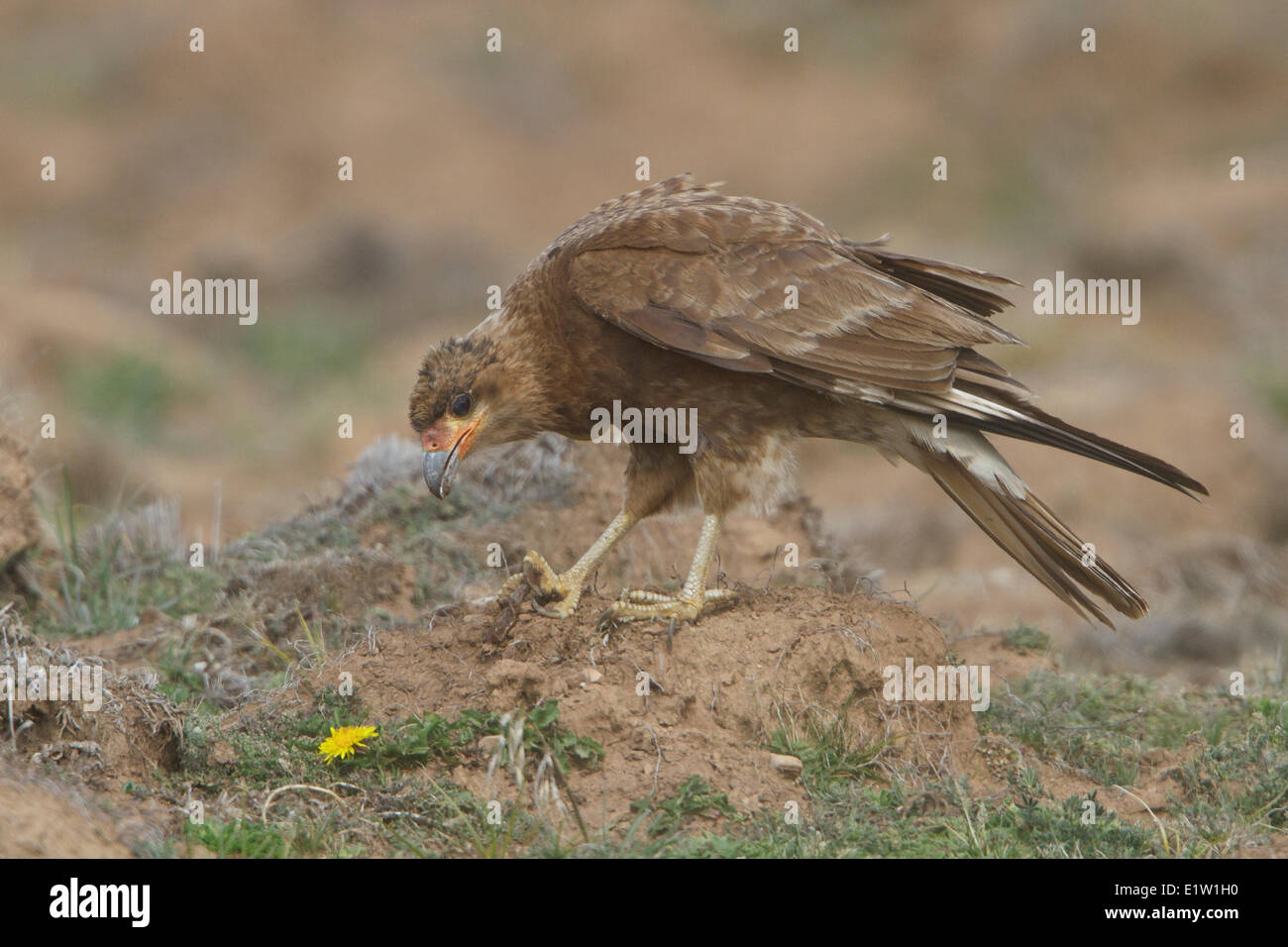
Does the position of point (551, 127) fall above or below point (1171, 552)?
above

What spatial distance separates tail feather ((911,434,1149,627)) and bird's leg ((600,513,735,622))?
933mm

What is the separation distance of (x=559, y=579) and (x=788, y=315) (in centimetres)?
128

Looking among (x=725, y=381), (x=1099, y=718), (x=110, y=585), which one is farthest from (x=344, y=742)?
(x=1099, y=718)

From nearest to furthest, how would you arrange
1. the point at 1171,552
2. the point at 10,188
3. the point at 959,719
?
the point at 959,719, the point at 1171,552, the point at 10,188

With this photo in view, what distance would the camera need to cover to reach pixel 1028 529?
17.8ft

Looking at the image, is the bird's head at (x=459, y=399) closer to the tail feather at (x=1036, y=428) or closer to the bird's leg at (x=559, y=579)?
the bird's leg at (x=559, y=579)

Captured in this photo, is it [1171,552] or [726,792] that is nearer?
[726,792]

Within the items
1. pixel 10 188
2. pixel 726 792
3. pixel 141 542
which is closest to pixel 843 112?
pixel 10 188

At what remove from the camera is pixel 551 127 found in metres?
27.9

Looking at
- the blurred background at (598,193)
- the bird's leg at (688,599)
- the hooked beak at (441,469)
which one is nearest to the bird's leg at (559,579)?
the bird's leg at (688,599)

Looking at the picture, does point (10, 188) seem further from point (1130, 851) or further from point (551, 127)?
point (1130, 851)

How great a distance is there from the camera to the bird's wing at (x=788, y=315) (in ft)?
16.7

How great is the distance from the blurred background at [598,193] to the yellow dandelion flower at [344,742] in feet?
15.3

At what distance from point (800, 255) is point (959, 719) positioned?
1.81 metres
